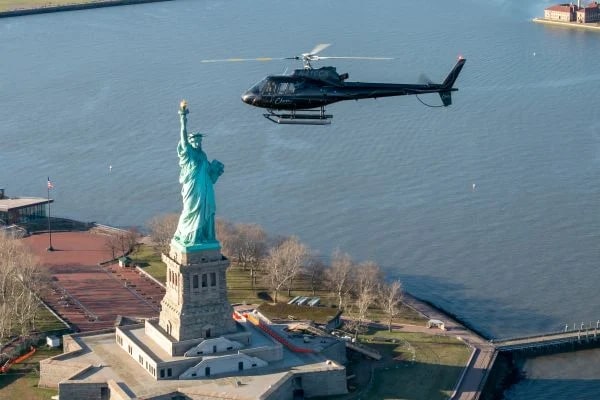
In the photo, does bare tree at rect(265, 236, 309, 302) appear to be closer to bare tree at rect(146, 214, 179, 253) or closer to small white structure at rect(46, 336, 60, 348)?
bare tree at rect(146, 214, 179, 253)

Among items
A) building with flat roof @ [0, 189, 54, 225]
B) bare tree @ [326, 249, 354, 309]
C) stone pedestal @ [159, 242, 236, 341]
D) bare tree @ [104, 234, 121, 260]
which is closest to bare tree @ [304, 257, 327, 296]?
bare tree @ [326, 249, 354, 309]

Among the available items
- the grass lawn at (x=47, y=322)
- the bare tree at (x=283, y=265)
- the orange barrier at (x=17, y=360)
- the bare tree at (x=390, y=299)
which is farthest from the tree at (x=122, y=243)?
the bare tree at (x=390, y=299)

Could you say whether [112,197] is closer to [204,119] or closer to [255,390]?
[204,119]

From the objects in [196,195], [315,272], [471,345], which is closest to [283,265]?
[315,272]

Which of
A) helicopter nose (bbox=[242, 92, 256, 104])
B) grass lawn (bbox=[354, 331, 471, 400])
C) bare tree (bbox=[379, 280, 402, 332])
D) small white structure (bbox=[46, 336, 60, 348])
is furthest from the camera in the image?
bare tree (bbox=[379, 280, 402, 332])

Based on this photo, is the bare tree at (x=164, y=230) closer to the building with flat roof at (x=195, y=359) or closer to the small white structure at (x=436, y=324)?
the building with flat roof at (x=195, y=359)
